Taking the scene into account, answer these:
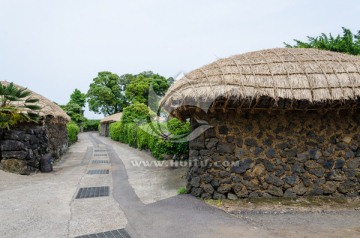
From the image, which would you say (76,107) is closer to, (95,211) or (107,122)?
(107,122)

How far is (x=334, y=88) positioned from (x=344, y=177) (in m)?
2.16

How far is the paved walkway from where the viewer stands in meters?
4.46

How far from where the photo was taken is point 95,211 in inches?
216

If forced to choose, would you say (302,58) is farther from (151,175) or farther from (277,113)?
(151,175)

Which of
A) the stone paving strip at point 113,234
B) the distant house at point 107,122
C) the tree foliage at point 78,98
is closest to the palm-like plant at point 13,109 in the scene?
the stone paving strip at point 113,234

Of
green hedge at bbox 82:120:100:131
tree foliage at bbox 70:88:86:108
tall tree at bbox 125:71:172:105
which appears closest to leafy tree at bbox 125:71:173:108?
tall tree at bbox 125:71:172:105

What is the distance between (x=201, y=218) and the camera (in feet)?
16.7

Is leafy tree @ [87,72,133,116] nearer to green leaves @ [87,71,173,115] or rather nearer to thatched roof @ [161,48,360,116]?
green leaves @ [87,71,173,115]

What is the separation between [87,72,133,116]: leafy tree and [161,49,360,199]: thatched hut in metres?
37.6

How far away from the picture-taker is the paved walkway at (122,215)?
14.6ft

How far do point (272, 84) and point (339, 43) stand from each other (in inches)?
300

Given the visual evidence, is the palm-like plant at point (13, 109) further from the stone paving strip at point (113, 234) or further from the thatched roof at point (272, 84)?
the stone paving strip at point (113, 234)

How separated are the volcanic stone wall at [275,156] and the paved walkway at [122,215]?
2.81ft

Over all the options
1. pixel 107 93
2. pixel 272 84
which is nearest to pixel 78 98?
pixel 107 93
